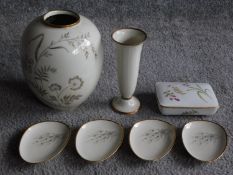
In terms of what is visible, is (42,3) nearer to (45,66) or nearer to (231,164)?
(45,66)

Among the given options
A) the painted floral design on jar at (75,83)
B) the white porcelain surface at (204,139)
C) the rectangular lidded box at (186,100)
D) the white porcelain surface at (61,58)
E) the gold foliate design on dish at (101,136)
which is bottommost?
the white porcelain surface at (204,139)

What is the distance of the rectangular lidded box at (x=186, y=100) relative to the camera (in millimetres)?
682

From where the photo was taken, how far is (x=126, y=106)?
0.72 metres

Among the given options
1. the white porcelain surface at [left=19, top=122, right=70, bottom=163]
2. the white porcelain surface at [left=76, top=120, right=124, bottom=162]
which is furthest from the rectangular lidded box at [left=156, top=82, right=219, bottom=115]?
the white porcelain surface at [left=19, top=122, right=70, bottom=163]

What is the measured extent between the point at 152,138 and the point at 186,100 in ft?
0.39

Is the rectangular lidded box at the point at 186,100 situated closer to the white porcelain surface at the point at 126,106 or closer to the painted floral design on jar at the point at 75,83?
the white porcelain surface at the point at 126,106

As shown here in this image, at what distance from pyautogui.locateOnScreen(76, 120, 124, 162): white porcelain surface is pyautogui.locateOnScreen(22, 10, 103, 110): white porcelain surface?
0.26 feet

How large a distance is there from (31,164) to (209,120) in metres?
0.39

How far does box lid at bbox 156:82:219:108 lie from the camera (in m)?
0.68

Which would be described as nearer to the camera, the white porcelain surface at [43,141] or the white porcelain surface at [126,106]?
the white porcelain surface at [43,141]

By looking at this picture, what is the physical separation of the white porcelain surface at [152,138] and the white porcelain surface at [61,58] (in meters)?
0.14

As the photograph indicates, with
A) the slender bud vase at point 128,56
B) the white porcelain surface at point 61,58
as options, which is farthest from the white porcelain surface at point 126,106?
the white porcelain surface at point 61,58

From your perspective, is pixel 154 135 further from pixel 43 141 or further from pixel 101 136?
pixel 43 141

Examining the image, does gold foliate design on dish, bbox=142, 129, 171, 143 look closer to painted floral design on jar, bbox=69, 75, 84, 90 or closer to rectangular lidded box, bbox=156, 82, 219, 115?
rectangular lidded box, bbox=156, 82, 219, 115
